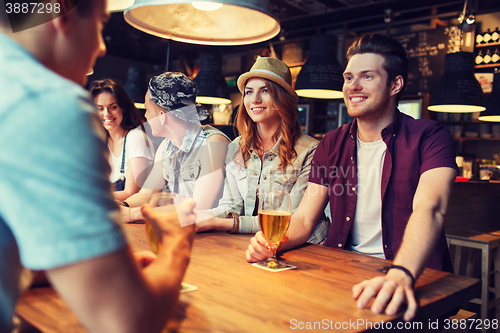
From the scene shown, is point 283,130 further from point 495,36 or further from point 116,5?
point 495,36

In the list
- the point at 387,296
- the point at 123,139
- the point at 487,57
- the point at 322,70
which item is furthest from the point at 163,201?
the point at 487,57

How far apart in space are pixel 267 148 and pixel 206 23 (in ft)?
3.39

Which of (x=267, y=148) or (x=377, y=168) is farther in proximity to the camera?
(x=267, y=148)

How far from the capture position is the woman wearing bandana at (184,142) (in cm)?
208

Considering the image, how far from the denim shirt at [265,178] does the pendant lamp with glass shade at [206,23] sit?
0.88 meters

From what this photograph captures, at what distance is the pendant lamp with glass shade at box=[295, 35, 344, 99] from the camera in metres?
3.56

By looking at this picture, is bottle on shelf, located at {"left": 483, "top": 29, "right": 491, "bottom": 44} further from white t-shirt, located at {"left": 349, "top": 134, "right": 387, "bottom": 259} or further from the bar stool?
white t-shirt, located at {"left": 349, "top": 134, "right": 387, "bottom": 259}

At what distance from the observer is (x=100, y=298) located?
1.40 ft

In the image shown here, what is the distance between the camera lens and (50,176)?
1.32ft

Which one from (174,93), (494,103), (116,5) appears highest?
(494,103)

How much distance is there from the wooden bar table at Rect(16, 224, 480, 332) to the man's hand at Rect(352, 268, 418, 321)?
2 cm

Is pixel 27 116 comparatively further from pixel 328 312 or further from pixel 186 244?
pixel 328 312

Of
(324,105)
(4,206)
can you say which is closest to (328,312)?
(4,206)

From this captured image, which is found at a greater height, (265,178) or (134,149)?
(134,149)
